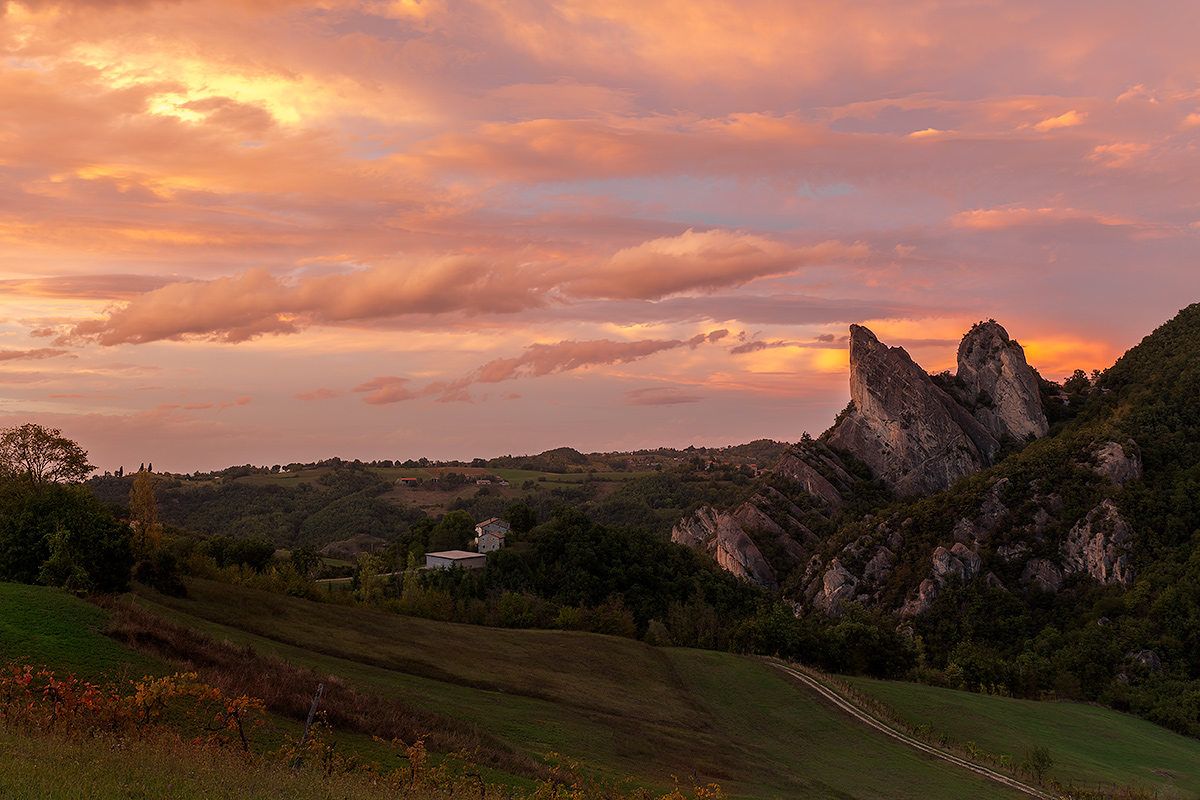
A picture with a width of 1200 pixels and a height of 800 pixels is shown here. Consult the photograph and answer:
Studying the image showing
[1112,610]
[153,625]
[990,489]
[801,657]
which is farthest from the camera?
[990,489]

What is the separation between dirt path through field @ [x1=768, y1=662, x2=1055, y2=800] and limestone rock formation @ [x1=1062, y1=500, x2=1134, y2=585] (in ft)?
321

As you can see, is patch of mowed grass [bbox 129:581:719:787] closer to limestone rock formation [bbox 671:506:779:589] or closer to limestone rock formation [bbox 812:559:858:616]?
limestone rock formation [bbox 812:559:858:616]

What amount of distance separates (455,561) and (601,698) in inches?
2643

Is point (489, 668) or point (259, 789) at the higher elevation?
point (259, 789)

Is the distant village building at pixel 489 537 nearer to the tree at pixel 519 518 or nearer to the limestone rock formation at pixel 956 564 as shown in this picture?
the tree at pixel 519 518

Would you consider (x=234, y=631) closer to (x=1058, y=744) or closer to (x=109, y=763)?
(x=109, y=763)

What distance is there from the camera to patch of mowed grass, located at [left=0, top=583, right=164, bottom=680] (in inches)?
868

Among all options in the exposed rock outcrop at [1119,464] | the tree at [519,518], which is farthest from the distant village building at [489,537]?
the exposed rock outcrop at [1119,464]

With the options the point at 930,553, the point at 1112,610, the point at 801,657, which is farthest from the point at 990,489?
the point at 801,657

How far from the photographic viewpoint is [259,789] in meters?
13.9

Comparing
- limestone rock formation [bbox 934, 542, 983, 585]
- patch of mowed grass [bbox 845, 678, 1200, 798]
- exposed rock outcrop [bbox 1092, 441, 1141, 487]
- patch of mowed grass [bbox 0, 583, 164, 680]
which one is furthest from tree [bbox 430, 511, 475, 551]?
exposed rock outcrop [bbox 1092, 441, 1141, 487]

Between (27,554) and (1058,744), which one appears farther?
(1058,744)

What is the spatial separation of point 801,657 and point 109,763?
262ft

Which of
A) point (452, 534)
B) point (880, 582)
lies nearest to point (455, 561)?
point (452, 534)
